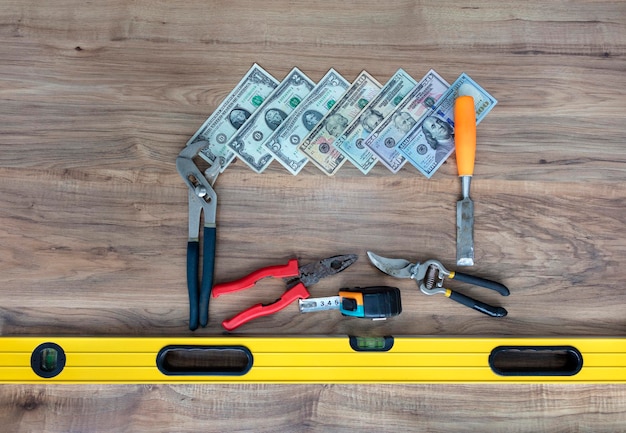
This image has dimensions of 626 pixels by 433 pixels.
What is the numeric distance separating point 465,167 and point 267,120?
1.63 feet

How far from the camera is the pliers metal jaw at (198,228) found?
1.12 metres

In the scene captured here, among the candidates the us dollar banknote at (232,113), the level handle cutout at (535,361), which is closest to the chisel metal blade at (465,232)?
the level handle cutout at (535,361)

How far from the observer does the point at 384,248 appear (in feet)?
3.88

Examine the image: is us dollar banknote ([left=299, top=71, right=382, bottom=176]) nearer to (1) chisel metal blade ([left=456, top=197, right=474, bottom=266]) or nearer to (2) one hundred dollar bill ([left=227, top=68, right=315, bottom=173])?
(2) one hundred dollar bill ([left=227, top=68, right=315, bottom=173])

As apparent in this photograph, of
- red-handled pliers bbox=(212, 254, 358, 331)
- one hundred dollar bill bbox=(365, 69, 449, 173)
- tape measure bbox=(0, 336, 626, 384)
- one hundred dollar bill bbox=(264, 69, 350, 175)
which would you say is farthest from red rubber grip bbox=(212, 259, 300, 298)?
one hundred dollar bill bbox=(365, 69, 449, 173)

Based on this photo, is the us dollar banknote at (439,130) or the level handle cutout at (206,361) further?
the us dollar banknote at (439,130)

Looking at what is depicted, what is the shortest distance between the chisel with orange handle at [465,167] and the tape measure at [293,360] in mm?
214

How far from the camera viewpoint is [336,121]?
3.99 ft

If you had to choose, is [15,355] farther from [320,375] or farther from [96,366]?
[320,375]

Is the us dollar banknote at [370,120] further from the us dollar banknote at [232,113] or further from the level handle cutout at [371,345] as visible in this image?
the level handle cutout at [371,345]

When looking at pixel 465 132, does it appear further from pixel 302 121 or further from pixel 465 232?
pixel 302 121

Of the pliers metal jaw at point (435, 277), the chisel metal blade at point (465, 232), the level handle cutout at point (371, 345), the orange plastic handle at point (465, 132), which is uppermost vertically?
the orange plastic handle at point (465, 132)

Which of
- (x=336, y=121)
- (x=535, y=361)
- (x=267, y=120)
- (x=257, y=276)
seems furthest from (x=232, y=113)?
(x=535, y=361)

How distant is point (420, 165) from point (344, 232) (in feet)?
0.83
